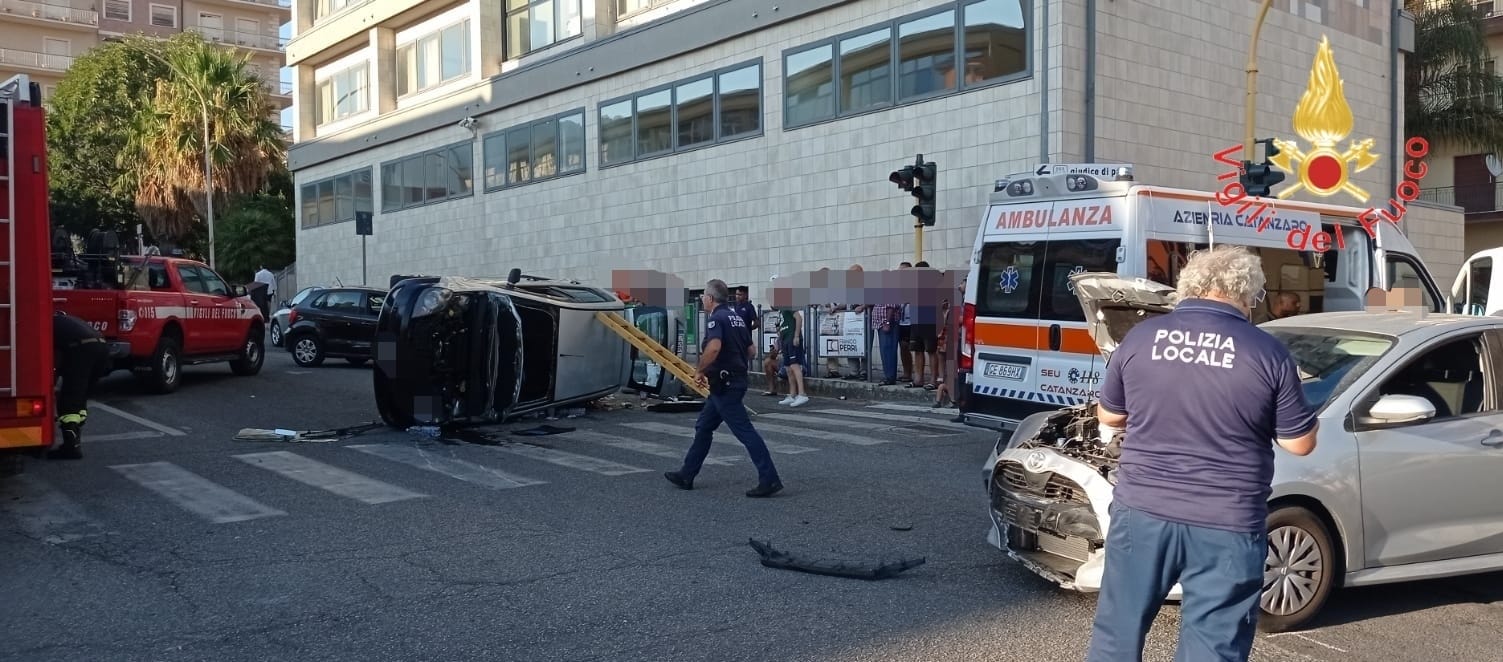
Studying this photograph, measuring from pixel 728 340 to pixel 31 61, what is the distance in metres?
67.5

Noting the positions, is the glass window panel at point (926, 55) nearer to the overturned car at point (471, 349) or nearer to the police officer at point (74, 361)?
the overturned car at point (471, 349)

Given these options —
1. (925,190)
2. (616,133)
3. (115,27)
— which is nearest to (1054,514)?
(925,190)

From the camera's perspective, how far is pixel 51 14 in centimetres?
6262

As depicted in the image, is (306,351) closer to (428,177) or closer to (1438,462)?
(428,177)

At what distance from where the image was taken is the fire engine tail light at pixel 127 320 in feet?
46.9

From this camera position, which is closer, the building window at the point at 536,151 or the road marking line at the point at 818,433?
the road marking line at the point at 818,433

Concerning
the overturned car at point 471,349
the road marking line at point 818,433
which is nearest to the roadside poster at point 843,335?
the road marking line at point 818,433

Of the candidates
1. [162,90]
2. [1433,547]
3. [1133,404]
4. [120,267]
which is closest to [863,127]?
[120,267]

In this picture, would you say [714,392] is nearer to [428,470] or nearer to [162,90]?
[428,470]

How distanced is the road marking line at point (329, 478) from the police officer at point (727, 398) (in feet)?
6.84

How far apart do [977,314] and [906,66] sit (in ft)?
32.6

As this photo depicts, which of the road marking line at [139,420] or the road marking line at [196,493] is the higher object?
the road marking line at [139,420]

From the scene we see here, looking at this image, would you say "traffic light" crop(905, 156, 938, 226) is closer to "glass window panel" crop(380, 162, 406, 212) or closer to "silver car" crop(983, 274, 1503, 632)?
"silver car" crop(983, 274, 1503, 632)

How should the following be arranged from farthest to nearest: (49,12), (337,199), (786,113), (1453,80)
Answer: (49,12) → (337,199) → (1453,80) → (786,113)
